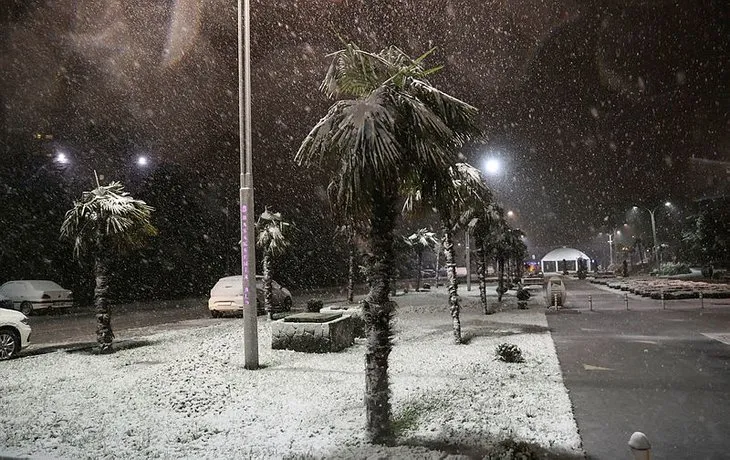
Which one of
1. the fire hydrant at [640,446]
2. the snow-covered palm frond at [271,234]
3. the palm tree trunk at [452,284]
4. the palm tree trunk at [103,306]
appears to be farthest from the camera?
the snow-covered palm frond at [271,234]

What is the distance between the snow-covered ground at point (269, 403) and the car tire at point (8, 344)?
52 cm

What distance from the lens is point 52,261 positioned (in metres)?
32.2

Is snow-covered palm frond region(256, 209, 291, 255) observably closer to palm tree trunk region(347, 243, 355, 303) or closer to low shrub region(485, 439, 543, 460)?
palm tree trunk region(347, 243, 355, 303)

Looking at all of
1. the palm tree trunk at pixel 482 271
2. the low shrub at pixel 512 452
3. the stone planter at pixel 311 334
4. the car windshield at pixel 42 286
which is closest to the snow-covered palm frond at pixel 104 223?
the stone planter at pixel 311 334

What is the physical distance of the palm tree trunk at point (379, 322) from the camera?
243 inches

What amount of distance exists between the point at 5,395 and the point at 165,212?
108 feet

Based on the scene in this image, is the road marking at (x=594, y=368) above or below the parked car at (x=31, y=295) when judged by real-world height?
below

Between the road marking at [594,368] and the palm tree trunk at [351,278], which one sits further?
the palm tree trunk at [351,278]

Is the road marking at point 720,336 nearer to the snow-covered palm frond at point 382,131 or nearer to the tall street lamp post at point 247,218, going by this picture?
the snow-covered palm frond at point 382,131

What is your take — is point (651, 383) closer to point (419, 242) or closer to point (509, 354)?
point (509, 354)

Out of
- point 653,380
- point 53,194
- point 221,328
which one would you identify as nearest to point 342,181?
point 653,380

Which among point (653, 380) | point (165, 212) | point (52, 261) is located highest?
point (165, 212)

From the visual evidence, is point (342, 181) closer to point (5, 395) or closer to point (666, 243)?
point (5, 395)

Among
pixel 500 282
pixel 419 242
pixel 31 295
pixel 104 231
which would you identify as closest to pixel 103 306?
pixel 104 231
